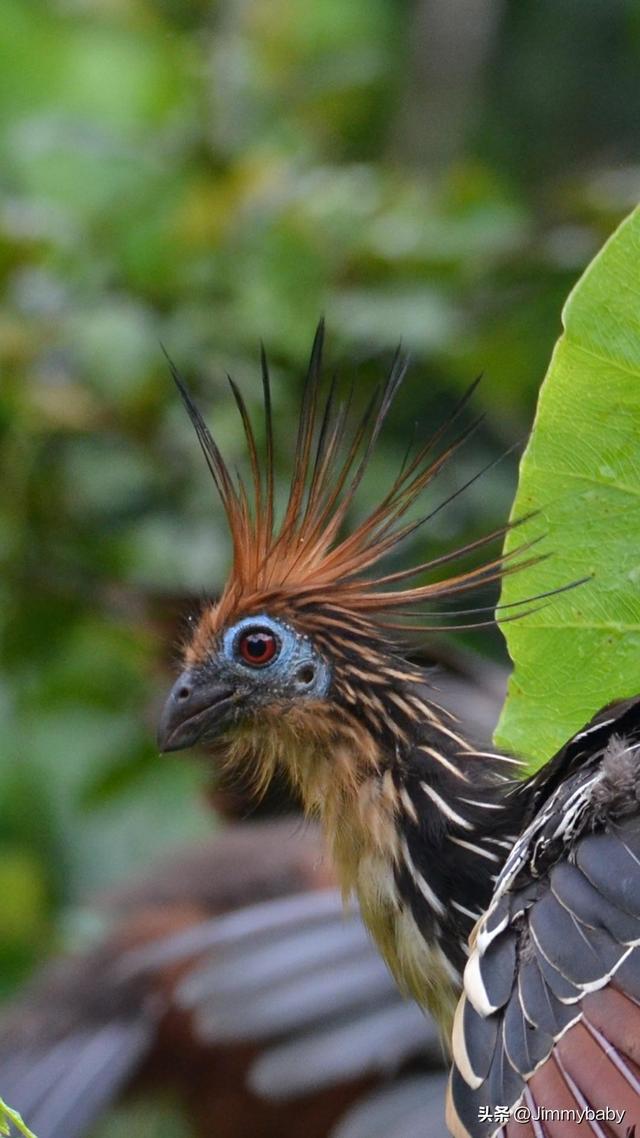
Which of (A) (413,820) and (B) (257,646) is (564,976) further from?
(B) (257,646)

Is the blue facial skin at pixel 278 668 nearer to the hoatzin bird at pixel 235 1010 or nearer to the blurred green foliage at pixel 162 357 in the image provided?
the hoatzin bird at pixel 235 1010

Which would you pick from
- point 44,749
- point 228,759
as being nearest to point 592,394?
point 228,759

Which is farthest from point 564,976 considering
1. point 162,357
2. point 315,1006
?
point 162,357

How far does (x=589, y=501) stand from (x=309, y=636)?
38 cm

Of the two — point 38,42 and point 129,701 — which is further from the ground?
point 38,42

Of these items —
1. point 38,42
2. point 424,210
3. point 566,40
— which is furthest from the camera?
point 38,42

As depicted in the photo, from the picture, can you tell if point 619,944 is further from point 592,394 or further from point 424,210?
point 424,210

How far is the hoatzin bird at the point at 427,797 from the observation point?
1.22 metres

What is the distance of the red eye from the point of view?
1.58 metres

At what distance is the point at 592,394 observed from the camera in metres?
1.26

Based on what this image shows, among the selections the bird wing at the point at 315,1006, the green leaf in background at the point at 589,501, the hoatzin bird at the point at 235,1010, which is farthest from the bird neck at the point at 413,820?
the bird wing at the point at 315,1006

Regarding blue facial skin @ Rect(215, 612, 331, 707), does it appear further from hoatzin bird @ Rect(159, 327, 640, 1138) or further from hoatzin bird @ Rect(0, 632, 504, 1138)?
hoatzin bird @ Rect(0, 632, 504, 1138)

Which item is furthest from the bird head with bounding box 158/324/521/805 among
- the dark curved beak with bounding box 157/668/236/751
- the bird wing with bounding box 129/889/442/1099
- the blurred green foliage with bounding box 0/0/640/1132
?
the bird wing with bounding box 129/889/442/1099

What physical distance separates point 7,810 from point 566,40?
2.90m
